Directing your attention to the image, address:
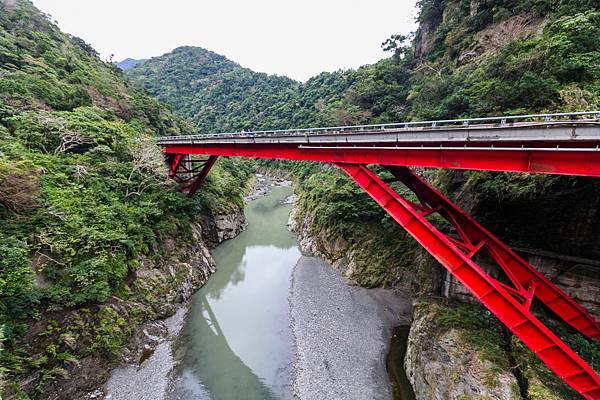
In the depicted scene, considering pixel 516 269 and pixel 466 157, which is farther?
pixel 516 269

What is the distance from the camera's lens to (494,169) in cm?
671

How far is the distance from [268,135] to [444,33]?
24273mm

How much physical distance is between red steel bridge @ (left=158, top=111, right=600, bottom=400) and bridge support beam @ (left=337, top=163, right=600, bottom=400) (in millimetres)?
19

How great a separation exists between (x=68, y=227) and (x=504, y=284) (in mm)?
15766

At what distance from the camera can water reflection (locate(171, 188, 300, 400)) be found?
9859mm

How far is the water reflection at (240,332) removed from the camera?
32.3ft

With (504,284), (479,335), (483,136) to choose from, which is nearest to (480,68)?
(483,136)

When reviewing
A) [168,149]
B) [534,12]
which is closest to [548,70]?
[534,12]

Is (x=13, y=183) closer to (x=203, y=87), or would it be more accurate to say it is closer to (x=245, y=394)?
(x=245, y=394)

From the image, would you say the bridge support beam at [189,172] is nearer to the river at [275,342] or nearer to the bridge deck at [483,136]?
the river at [275,342]

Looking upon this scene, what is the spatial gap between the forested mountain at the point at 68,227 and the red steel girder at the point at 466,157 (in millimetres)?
8569

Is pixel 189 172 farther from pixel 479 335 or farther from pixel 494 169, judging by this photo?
pixel 479 335

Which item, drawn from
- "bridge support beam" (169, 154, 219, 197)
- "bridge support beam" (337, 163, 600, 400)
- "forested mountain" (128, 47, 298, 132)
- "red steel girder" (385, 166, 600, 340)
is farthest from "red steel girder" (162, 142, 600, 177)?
"forested mountain" (128, 47, 298, 132)

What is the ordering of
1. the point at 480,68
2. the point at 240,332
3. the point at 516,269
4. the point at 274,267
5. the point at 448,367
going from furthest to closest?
the point at 274,267 < the point at 480,68 < the point at 240,332 < the point at 516,269 < the point at 448,367
